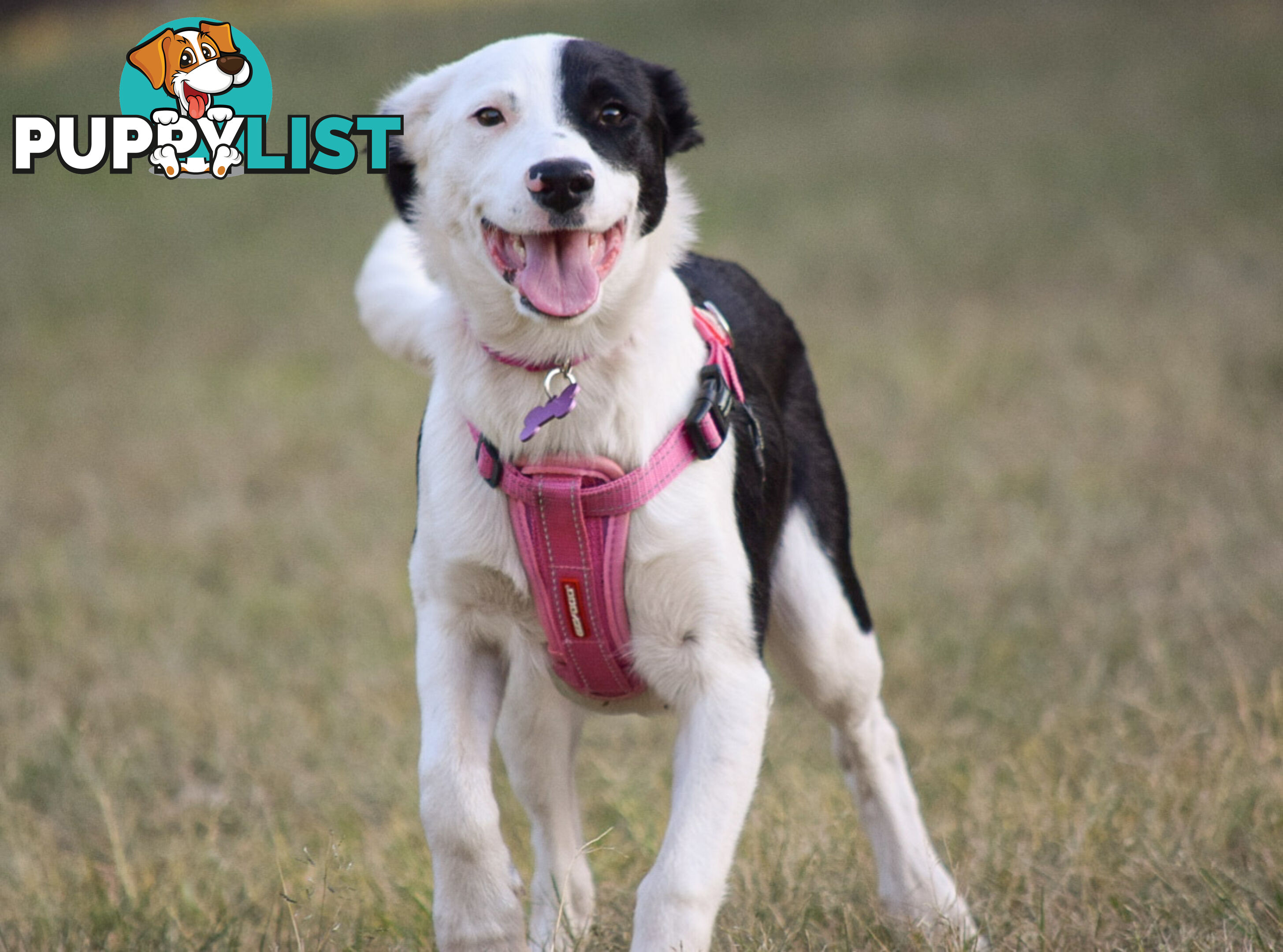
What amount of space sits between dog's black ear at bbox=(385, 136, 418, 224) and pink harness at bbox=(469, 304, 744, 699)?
0.43 m

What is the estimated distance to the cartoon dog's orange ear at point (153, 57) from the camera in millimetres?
3975

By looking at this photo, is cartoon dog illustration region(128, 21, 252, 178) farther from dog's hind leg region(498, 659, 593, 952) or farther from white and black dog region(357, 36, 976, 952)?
dog's hind leg region(498, 659, 593, 952)

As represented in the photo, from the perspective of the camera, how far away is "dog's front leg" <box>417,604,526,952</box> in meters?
2.52

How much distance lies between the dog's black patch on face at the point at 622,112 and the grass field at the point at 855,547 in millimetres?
1370

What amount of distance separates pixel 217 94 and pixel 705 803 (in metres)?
2.54

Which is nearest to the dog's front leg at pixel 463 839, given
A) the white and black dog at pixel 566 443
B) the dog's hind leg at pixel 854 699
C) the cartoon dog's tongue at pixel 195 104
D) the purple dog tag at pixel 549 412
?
the white and black dog at pixel 566 443

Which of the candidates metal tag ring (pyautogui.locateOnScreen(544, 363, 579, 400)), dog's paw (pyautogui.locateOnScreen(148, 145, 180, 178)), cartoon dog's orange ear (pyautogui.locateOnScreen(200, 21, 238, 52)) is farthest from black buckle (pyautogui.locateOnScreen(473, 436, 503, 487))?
cartoon dog's orange ear (pyautogui.locateOnScreen(200, 21, 238, 52))

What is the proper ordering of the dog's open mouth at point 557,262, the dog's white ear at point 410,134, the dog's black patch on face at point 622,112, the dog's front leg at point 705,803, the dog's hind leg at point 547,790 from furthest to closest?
the dog's hind leg at point 547,790, the dog's white ear at point 410,134, the dog's black patch on face at point 622,112, the dog's open mouth at point 557,262, the dog's front leg at point 705,803

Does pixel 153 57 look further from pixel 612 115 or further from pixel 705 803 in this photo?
pixel 705 803

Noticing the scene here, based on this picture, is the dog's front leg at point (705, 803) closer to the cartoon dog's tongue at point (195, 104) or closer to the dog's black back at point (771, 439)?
the dog's black back at point (771, 439)

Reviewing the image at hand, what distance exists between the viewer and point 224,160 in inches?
157

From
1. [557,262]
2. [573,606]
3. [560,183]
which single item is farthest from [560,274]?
[573,606]

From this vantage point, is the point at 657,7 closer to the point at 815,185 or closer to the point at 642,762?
the point at 815,185

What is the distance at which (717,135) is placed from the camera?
1565cm
